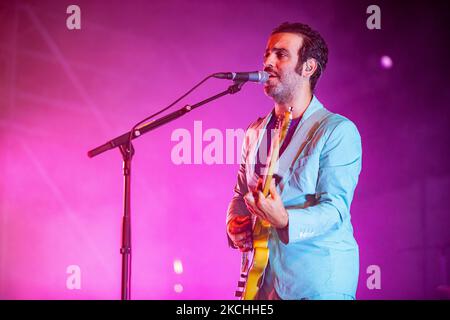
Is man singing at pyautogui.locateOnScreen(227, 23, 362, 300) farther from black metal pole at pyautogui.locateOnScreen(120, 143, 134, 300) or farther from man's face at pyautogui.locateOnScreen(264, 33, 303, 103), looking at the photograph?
black metal pole at pyautogui.locateOnScreen(120, 143, 134, 300)

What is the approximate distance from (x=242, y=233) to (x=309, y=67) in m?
0.92

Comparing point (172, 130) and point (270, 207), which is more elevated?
point (172, 130)

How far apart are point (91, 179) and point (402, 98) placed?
1.89 metres

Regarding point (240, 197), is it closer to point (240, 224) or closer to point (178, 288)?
point (240, 224)

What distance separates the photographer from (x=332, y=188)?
7.22ft

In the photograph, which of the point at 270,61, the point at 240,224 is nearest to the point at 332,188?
the point at 240,224

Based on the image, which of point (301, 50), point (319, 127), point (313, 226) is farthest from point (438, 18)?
point (313, 226)

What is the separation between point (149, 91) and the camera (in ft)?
10.0

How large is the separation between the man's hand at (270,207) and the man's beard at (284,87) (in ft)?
2.16

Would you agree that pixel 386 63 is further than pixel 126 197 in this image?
Yes

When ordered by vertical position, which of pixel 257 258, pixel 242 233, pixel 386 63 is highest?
pixel 386 63

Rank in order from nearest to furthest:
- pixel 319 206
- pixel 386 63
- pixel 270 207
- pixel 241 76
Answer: pixel 270 207 < pixel 319 206 < pixel 241 76 < pixel 386 63

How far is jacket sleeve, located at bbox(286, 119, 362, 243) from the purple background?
659mm

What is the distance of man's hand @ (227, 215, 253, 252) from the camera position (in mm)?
2301
